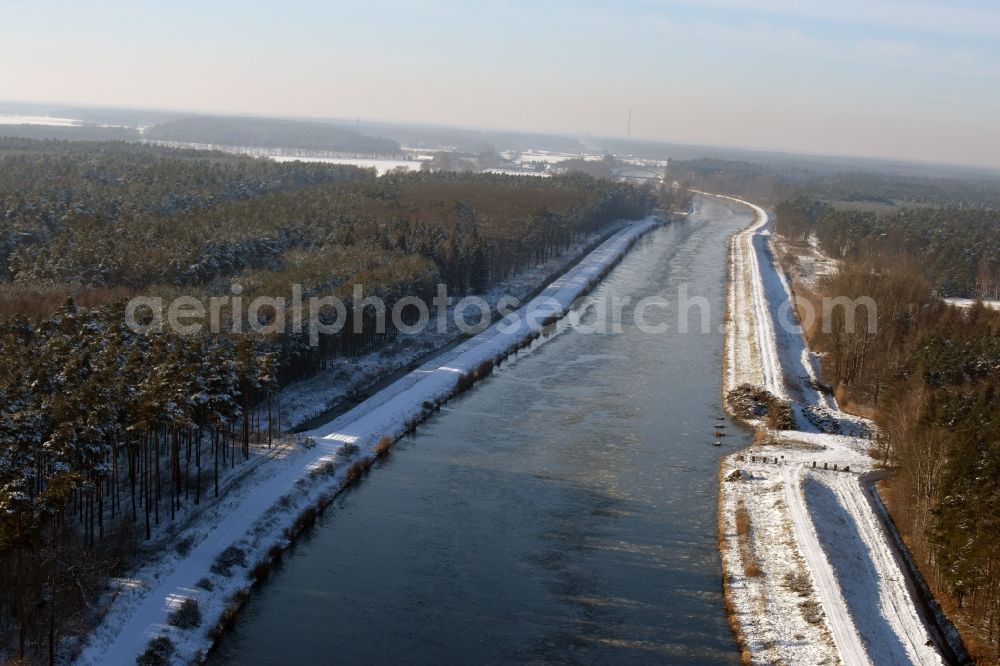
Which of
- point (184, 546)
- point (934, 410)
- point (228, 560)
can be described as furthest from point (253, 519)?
point (934, 410)

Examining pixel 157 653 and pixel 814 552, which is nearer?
pixel 157 653

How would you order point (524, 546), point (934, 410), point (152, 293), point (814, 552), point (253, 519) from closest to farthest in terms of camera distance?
point (814, 552), point (524, 546), point (253, 519), point (934, 410), point (152, 293)

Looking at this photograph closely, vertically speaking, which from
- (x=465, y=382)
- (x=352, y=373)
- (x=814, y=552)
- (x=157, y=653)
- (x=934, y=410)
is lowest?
(x=157, y=653)

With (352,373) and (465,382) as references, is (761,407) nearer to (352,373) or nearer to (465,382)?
(465,382)

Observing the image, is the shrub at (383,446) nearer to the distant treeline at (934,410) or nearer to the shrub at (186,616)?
the shrub at (186,616)

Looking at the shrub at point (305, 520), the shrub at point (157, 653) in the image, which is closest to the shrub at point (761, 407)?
the shrub at point (305, 520)

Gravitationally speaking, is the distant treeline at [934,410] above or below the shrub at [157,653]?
above

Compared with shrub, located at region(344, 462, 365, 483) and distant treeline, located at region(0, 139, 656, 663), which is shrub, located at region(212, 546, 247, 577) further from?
shrub, located at region(344, 462, 365, 483)

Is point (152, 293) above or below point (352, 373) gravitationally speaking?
above
